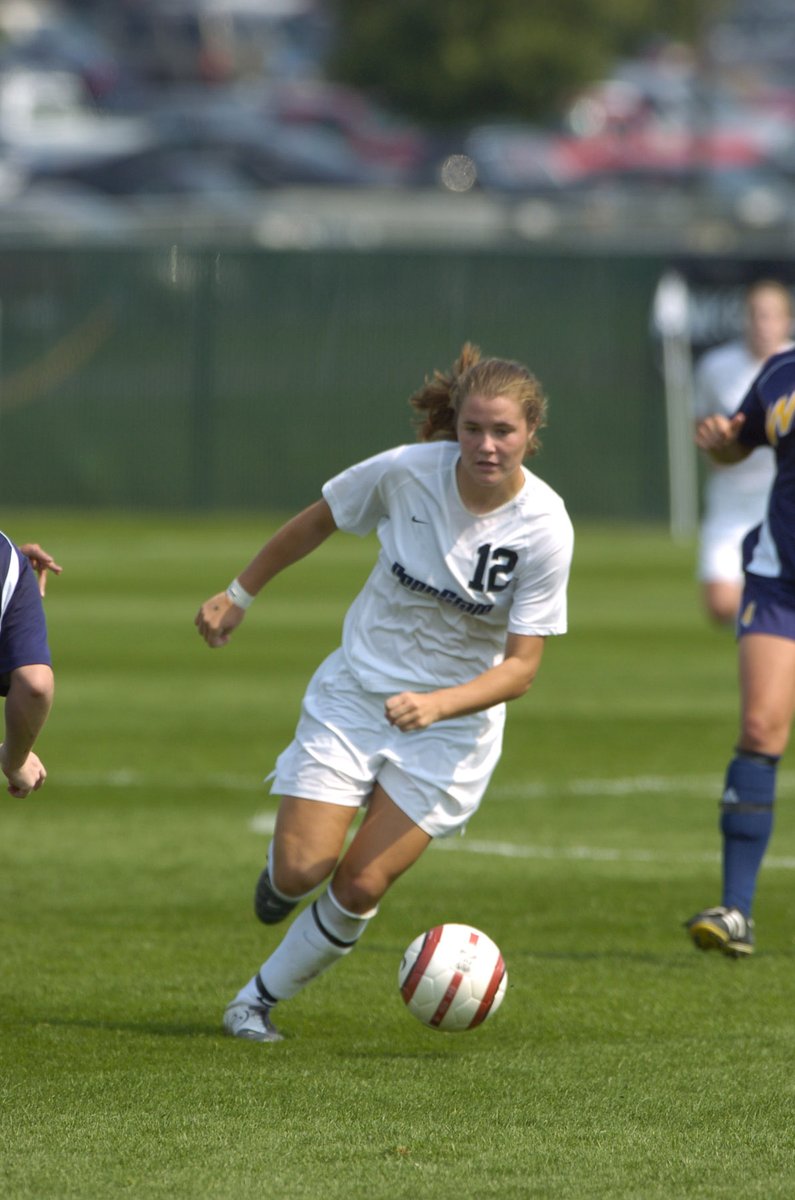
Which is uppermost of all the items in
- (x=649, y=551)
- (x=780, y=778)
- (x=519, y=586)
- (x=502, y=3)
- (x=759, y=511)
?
(x=502, y=3)

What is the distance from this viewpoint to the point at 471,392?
6188mm

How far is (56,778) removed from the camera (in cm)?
1103

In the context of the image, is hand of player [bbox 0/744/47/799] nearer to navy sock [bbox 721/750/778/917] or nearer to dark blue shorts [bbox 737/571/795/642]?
navy sock [bbox 721/750/778/917]

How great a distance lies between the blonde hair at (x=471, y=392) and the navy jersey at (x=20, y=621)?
141 centimetres

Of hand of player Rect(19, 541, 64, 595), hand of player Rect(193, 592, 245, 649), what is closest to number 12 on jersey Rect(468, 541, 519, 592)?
hand of player Rect(193, 592, 245, 649)

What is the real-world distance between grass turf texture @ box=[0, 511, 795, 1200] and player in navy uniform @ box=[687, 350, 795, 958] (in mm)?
363

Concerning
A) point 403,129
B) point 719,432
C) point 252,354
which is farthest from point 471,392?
point 403,129

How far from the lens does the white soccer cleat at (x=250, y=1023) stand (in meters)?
6.27

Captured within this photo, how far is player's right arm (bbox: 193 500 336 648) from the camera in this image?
21.2 ft

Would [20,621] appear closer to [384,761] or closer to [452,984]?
[384,761]

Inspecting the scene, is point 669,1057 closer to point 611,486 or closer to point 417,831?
point 417,831

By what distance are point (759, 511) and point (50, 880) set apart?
6516mm

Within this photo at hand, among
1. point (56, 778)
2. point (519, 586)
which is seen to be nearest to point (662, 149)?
point (56, 778)

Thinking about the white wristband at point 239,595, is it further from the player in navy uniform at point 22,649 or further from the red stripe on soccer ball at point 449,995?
the red stripe on soccer ball at point 449,995
